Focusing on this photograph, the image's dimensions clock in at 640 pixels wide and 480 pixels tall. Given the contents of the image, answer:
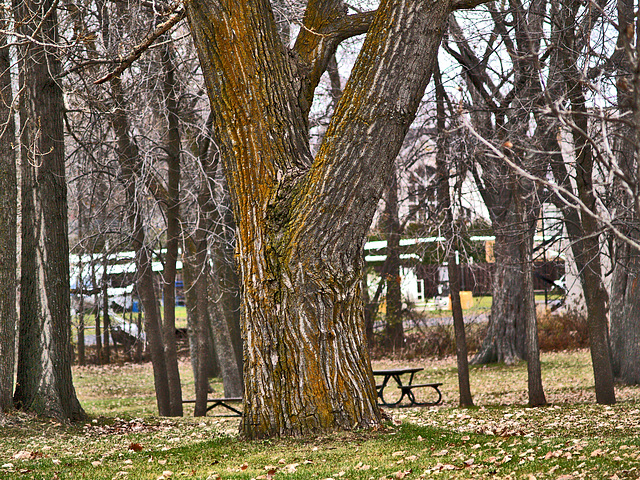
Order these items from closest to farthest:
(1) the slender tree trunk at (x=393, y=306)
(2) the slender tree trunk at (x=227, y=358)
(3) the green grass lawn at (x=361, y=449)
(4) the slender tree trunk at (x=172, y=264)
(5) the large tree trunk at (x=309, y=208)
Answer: (3) the green grass lawn at (x=361, y=449), (5) the large tree trunk at (x=309, y=208), (4) the slender tree trunk at (x=172, y=264), (2) the slender tree trunk at (x=227, y=358), (1) the slender tree trunk at (x=393, y=306)

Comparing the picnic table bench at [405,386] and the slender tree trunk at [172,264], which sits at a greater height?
the slender tree trunk at [172,264]

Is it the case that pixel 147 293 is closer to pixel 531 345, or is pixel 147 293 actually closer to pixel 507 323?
pixel 531 345

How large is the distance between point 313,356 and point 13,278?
180 inches

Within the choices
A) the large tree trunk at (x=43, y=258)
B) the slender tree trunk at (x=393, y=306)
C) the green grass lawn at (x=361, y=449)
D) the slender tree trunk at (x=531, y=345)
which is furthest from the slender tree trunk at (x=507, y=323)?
the large tree trunk at (x=43, y=258)

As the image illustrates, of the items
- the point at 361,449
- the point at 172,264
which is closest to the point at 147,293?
the point at 172,264

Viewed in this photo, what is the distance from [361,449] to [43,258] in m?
5.38

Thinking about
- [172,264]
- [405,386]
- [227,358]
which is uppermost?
[172,264]

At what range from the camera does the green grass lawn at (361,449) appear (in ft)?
15.0

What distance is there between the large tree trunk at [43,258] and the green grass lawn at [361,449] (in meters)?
0.45

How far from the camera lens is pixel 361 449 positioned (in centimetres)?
524

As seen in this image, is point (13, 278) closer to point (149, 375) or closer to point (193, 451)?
point (193, 451)

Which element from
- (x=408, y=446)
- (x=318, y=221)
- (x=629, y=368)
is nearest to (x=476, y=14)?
(x=629, y=368)

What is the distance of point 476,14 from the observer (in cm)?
1259

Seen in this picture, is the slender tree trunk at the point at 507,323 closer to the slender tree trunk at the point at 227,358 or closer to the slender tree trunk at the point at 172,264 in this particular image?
the slender tree trunk at the point at 227,358
